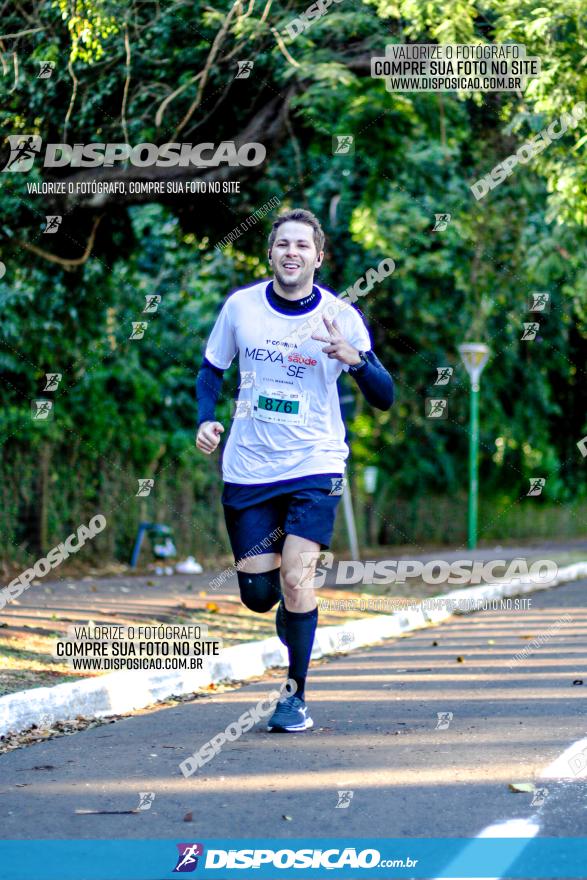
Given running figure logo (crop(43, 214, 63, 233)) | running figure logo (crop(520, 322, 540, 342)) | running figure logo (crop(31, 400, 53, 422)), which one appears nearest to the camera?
running figure logo (crop(43, 214, 63, 233))

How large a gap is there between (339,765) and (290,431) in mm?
1555

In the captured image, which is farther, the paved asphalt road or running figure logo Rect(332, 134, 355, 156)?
running figure logo Rect(332, 134, 355, 156)

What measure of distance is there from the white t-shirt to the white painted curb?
5.14ft

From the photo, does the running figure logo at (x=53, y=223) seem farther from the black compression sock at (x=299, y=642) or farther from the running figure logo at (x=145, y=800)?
the running figure logo at (x=145, y=800)

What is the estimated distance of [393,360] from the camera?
26.3m

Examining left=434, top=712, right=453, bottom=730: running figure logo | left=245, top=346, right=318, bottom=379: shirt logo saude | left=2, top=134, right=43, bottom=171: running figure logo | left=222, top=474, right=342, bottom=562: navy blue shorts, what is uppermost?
left=2, top=134, right=43, bottom=171: running figure logo

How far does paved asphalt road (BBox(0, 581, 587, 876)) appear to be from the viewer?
4.82 metres

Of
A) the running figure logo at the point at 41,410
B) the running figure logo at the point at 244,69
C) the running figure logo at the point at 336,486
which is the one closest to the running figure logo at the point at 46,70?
the running figure logo at the point at 244,69

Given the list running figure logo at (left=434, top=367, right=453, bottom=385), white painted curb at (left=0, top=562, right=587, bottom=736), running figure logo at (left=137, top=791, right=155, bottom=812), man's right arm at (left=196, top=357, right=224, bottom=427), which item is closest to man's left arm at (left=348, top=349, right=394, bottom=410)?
man's right arm at (left=196, top=357, right=224, bottom=427)

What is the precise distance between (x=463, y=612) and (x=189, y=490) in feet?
20.3

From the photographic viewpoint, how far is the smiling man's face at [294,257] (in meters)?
6.60

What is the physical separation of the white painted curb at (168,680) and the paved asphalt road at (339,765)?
10.2 inches

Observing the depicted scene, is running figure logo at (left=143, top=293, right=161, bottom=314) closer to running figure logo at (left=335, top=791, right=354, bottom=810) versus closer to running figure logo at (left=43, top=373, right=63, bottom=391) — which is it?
running figure logo at (left=43, top=373, right=63, bottom=391)

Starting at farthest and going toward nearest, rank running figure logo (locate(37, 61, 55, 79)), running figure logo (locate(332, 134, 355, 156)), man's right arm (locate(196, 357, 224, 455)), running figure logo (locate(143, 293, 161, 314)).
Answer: running figure logo (locate(143, 293, 161, 314))
running figure logo (locate(332, 134, 355, 156))
running figure logo (locate(37, 61, 55, 79))
man's right arm (locate(196, 357, 224, 455))
